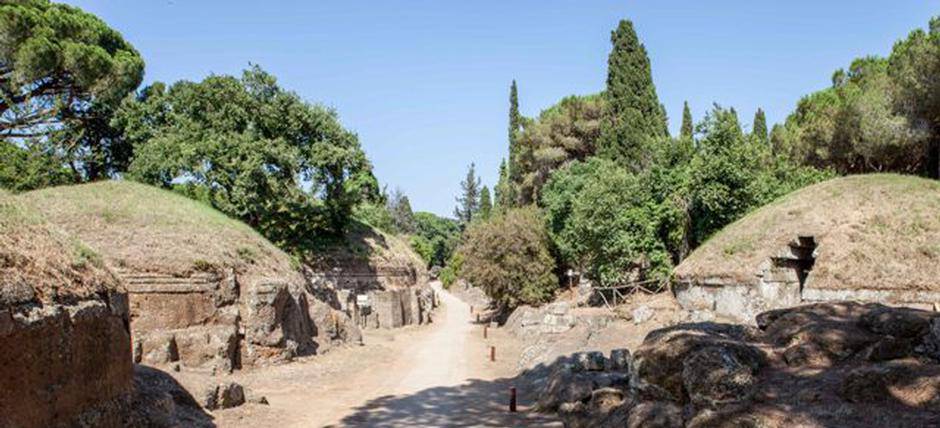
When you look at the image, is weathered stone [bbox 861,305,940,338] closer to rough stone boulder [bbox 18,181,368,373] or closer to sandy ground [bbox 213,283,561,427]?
sandy ground [bbox 213,283,561,427]

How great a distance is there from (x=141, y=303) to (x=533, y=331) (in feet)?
52.3

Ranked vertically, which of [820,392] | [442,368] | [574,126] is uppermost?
[574,126]

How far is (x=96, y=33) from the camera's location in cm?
3067

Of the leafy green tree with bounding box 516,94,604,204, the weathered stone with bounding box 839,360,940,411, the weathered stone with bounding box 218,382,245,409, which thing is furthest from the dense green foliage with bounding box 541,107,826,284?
the weathered stone with bounding box 839,360,940,411

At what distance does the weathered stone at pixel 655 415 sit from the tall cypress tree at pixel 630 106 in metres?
29.1

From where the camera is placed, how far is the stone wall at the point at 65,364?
7453mm

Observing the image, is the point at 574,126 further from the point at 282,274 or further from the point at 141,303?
the point at 141,303

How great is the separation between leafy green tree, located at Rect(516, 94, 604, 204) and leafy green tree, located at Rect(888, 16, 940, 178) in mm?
19444

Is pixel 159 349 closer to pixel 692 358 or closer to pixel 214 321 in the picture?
pixel 214 321

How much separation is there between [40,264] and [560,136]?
41.6 meters

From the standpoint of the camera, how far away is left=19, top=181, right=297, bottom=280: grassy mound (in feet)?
64.5

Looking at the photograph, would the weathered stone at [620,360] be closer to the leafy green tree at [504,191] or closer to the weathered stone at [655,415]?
the weathered stone at [655,415]

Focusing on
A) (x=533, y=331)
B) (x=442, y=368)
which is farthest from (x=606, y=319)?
(x=442, y=368)

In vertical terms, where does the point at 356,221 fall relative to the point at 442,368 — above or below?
above
